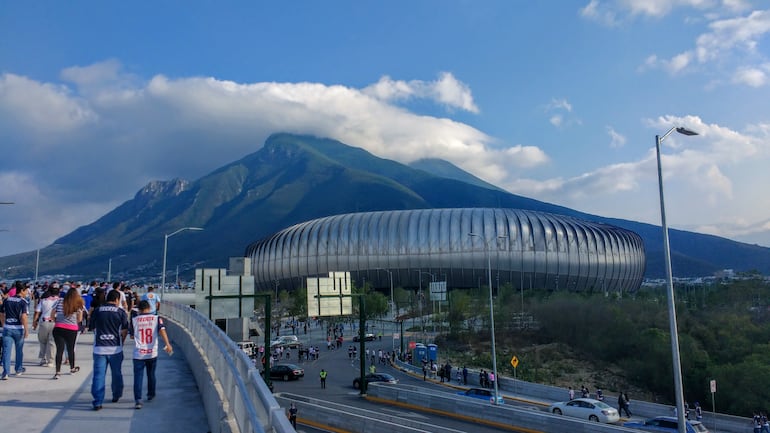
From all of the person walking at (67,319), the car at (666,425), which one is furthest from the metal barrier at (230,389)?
the car at (666,425)

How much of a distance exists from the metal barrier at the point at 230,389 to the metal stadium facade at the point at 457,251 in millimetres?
101732

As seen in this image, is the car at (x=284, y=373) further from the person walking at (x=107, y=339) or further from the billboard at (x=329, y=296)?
the person walking at (x=107, y=339)

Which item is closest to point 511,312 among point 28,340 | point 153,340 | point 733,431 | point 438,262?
point 438,262

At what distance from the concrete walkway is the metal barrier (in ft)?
1.29

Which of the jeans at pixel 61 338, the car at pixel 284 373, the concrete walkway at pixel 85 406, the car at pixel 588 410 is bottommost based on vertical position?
the car at pixel 588 410

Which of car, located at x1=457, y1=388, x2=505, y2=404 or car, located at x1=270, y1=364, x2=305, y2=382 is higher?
car, located at x1=270, y1=364, x2=305, y2=382

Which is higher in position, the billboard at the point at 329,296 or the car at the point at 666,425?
the billboard at the point at 329,296

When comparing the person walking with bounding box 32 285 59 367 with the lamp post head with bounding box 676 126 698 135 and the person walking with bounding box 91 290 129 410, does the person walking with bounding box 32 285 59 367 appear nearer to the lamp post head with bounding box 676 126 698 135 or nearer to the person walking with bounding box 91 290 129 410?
the person walking with bounding box 91 290 129 410

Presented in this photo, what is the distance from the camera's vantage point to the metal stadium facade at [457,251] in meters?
116

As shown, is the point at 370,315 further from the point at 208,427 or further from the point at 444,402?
the point at 208,427

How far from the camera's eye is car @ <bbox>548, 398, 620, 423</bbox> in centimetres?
3041

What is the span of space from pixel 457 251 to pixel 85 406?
108306 mm

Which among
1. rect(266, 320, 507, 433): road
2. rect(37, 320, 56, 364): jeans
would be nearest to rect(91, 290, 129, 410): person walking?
rect(37, 320, 56, 364): jeans

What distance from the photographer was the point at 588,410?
30891 millimetres
